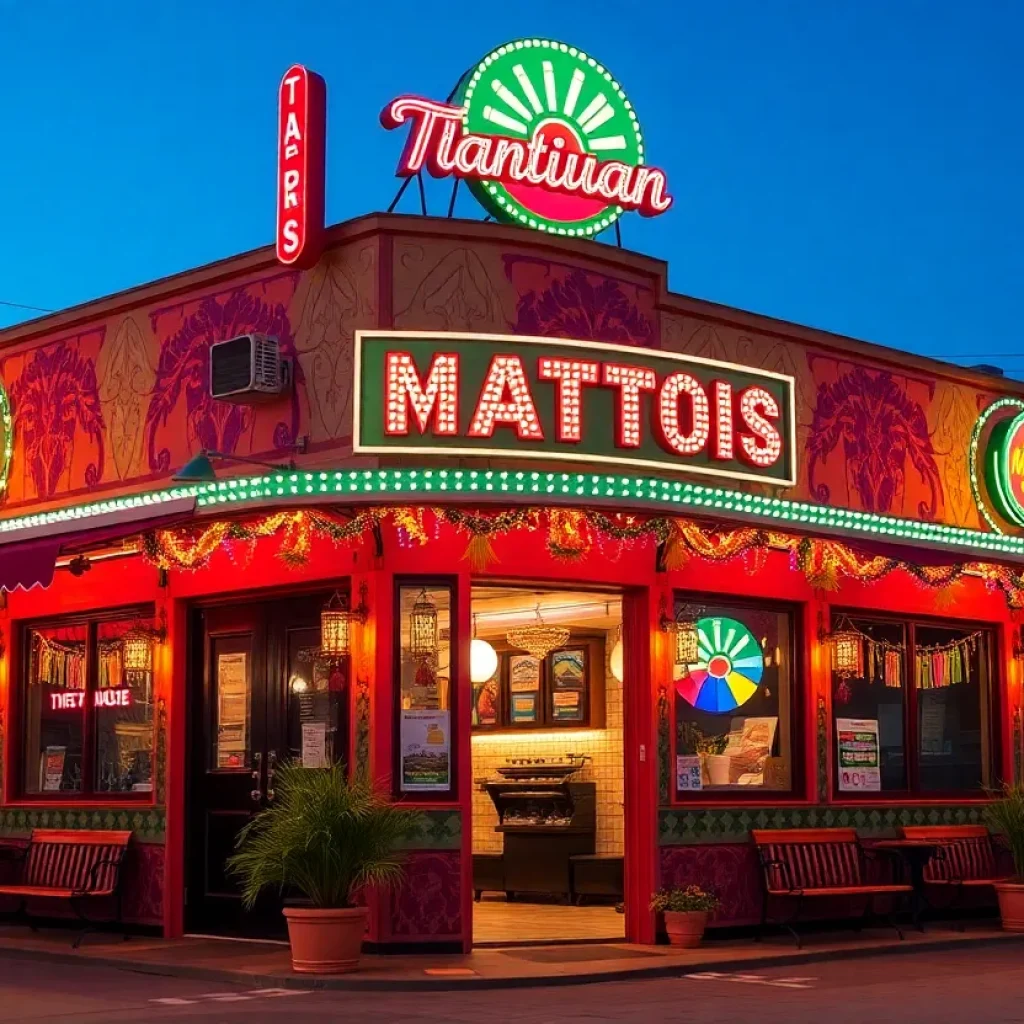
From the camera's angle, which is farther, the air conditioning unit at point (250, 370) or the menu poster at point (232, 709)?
the menu poster at point (232, 709)

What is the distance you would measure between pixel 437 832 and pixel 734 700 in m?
3.60

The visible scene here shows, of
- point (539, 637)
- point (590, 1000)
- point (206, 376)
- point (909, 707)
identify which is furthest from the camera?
point (539, 637)

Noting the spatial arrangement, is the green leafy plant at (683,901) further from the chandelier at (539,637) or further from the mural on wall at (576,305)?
the chandelier at (539,637)

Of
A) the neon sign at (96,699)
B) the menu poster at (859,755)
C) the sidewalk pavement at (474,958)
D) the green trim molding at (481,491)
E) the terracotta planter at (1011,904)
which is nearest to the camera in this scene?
the sidewalk pavement at (474,958)

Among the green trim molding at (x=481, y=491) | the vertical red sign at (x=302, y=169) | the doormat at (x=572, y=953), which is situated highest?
the vertical red sign at (x=302, y=169)

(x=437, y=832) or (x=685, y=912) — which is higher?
(x=437, y=832)

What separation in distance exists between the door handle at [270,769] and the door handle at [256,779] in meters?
0.08

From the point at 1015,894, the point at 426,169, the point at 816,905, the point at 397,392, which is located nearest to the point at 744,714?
the point at 816,905

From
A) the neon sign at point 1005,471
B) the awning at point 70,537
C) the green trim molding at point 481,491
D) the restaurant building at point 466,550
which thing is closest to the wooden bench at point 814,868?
the restaurant building at point 466,550

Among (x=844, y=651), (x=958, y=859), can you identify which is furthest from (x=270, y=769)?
(x=958, y=859)

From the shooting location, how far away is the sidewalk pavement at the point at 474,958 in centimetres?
1310

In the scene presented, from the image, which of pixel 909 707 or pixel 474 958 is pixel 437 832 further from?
pixel 909 707

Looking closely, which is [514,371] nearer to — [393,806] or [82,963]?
[393,806]

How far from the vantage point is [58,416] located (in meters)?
17.7
